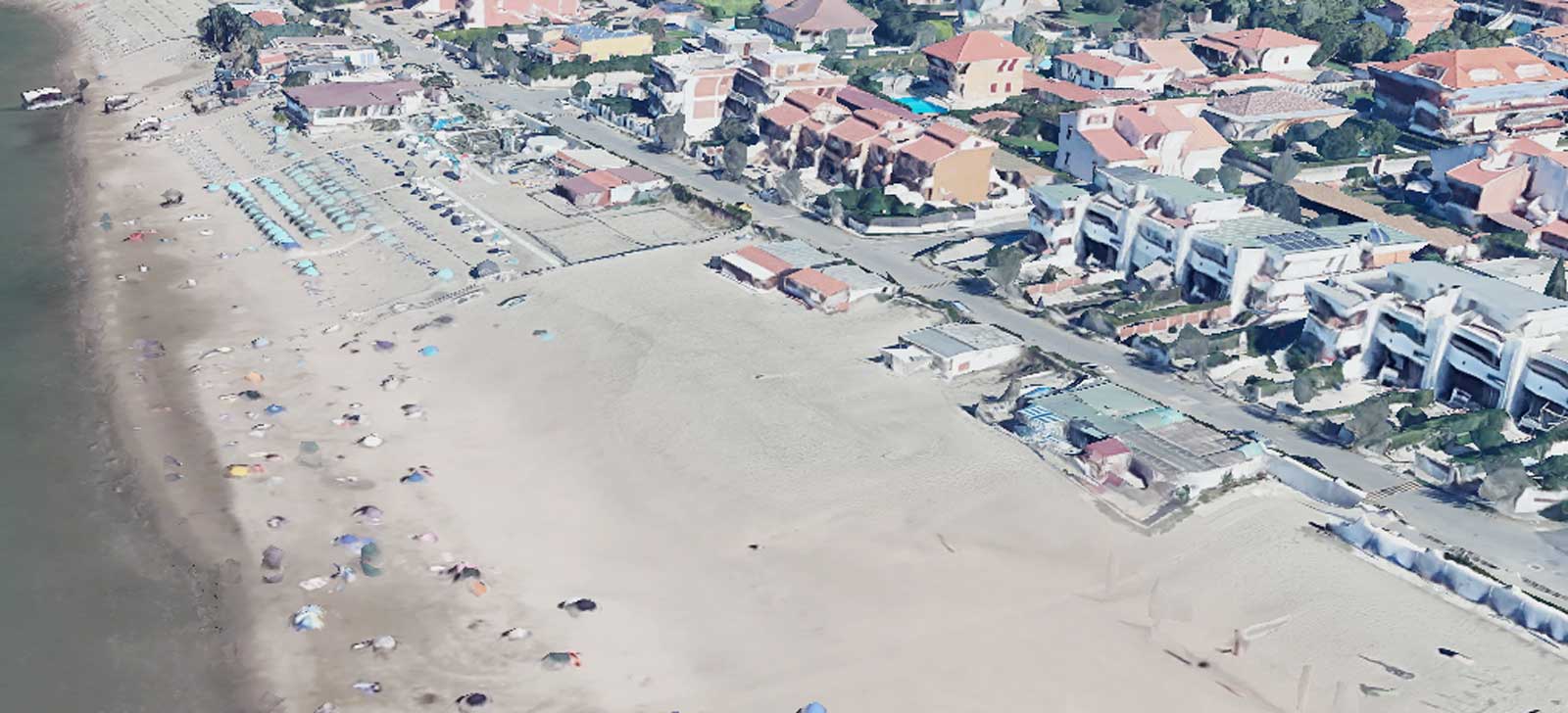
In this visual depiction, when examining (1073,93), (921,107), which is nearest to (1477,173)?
(1073,93)

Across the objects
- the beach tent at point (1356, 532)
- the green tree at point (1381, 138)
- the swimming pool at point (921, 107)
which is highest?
the beach tent at point (1356, 532)

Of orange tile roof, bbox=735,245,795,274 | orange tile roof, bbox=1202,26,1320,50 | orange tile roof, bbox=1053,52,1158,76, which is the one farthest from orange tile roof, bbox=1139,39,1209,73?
orange tile roof, bbox=735,245,795,274

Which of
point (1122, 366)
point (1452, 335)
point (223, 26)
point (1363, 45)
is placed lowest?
point (223, 26)

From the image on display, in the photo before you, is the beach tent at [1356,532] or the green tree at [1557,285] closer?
the beach tent at [1356,532]

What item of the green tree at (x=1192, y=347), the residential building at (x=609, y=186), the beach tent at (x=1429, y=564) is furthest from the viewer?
the residential building at (x=609, y=186)

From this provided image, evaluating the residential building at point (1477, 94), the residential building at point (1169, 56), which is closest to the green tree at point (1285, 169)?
the residential building at point (1477, 94)

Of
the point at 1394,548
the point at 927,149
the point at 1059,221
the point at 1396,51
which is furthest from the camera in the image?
the point at 1396,51

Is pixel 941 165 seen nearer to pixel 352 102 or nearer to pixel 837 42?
pixel 352 102

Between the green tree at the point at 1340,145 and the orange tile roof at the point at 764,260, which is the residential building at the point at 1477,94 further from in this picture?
the orange tile roof at the point at 764,260

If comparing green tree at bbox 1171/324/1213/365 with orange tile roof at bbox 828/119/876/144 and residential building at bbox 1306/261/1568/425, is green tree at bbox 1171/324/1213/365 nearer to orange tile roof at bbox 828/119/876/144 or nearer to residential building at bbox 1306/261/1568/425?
residential building at bbox 1306/261/1568/425
